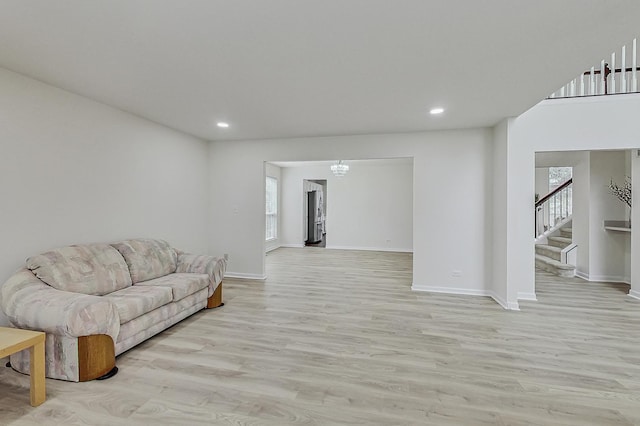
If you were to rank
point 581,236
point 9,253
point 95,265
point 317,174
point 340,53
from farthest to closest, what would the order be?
point 317,174 → point 581,236 → point 95,265 → point 9,253 → point 340,53

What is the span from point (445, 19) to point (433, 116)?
2214 millimetres

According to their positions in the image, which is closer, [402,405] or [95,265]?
[402,405]

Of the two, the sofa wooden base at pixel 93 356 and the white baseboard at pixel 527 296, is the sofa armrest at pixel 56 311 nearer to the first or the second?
the sofa wooden base at pixel 93 356

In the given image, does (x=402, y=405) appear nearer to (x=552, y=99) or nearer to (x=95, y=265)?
(x=95, y=265)

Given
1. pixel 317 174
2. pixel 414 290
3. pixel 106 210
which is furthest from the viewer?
pixel 317 174

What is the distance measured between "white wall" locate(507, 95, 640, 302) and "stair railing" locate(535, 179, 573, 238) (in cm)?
326

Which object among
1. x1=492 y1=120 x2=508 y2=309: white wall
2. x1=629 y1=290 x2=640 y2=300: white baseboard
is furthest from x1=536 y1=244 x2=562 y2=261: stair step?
x1=492 y1=120 x2=508 y2=309: white wall

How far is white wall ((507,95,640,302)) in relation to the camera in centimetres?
411

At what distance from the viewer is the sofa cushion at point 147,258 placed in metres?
3.47

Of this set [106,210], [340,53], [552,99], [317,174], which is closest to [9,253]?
[106,210]

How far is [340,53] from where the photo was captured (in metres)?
2.36

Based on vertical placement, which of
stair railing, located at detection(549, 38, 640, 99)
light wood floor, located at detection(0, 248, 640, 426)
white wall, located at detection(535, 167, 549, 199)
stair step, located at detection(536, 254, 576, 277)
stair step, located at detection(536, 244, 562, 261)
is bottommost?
light wood floor, located at detection(0, 248, 640, 426)

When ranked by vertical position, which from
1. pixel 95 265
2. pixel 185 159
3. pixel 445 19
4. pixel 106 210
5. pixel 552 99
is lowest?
pixel 95 265

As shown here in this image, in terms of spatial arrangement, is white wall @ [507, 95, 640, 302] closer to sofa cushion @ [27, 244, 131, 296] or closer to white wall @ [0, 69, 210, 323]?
sofa cushion @ [27, 244, 131, 296]
